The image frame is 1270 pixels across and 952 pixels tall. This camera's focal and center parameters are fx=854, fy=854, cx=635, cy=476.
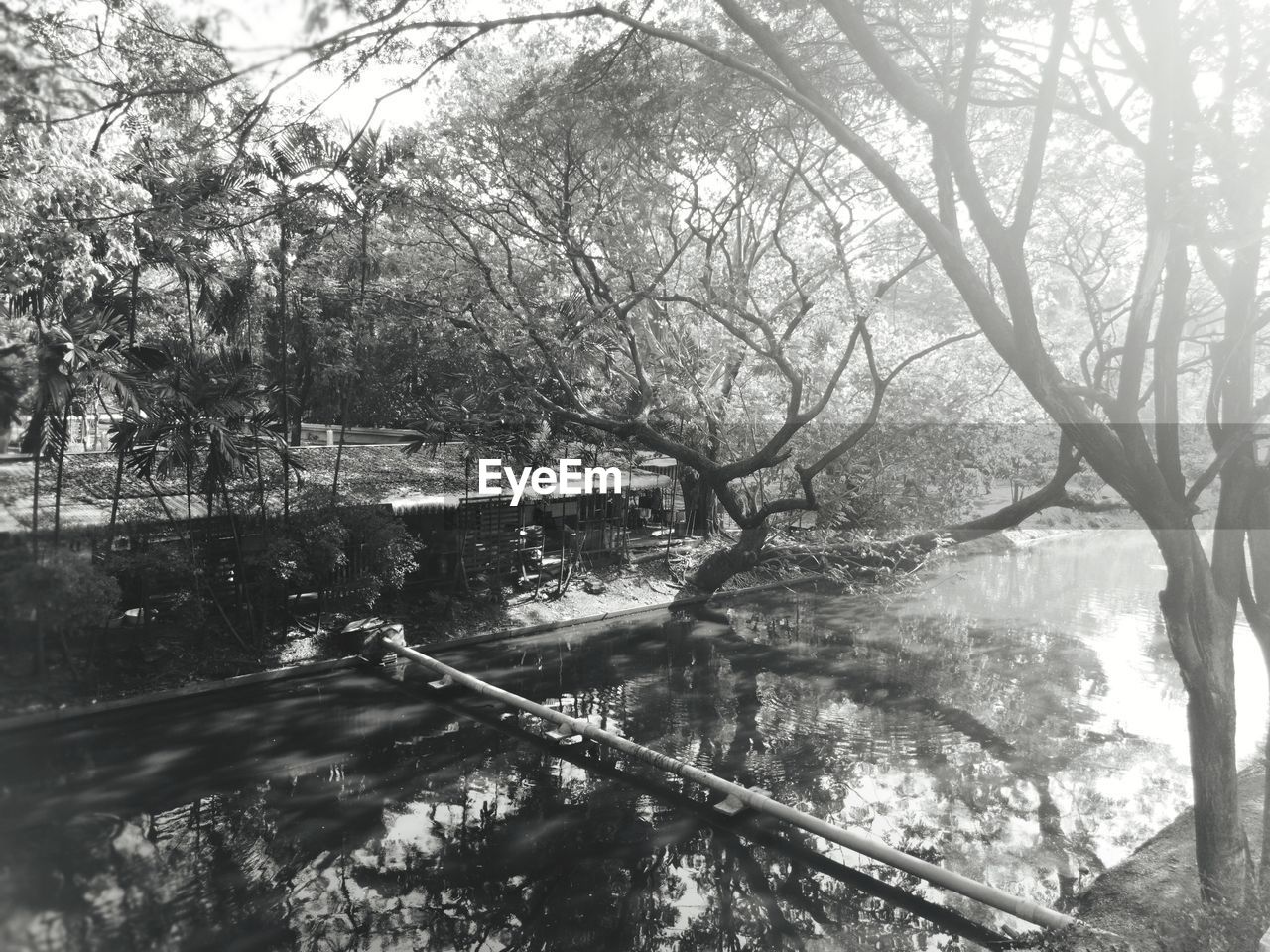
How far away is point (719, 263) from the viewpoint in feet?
59.6

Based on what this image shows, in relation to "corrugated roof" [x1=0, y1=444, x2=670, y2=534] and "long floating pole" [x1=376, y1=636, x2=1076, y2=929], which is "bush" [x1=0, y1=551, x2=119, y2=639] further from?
"long floating pole" [x1=376, y1=636, x2=1076, y2=929]

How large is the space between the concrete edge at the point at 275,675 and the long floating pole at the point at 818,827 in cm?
254

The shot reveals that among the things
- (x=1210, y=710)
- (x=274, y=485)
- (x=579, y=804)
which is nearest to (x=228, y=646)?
(x=274, y=485)

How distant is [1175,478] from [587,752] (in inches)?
251

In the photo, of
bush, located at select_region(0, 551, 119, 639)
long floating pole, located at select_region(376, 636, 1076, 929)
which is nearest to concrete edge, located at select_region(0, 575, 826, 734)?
bush, located at select_region(0, 551, 119, 639)

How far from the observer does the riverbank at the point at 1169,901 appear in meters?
5.41

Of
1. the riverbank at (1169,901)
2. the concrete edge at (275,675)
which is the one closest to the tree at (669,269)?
the concrete edge at (275,675)

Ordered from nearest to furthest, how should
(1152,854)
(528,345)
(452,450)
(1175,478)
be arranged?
(1175,478)
(1152,854)
(528,345)
(452,450)

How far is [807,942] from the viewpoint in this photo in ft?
20.0

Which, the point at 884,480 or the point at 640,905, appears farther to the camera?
the point at 884,480

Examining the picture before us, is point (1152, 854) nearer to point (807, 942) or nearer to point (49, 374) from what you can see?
point (807, 942)

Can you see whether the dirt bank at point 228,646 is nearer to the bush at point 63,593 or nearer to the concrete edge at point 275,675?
the concrete edge at point 275,675

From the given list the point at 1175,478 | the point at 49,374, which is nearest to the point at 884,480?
the point at 1175,478

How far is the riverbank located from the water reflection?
Result: 322 mm
